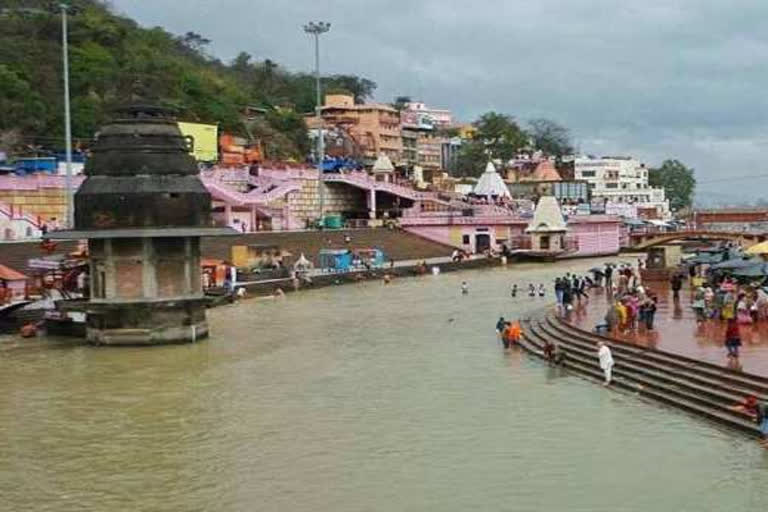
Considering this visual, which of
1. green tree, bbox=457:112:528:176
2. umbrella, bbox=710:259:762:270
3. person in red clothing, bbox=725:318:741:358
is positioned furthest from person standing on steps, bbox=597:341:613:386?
green tree, bbox=457:112:528:176

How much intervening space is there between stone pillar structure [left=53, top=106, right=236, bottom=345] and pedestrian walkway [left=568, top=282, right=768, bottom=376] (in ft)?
35.2

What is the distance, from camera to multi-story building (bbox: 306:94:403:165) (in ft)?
361

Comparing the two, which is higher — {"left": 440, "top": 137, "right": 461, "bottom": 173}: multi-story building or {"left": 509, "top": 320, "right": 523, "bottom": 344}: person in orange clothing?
{"left": 440, "top": 137, "right": 461, "bottom": 173}: multi-story building

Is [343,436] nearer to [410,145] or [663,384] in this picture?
[663,384]

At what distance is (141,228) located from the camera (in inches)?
1099

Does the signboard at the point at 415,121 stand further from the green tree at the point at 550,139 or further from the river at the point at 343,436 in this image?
the river at the point at 343,436

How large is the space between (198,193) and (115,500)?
15437 mm

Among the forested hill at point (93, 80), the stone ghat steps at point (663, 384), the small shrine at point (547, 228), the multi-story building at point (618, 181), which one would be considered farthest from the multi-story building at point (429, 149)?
the stone ghat steps at point (663, 384)

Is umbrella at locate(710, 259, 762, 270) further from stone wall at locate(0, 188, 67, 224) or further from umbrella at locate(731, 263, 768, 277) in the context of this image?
stone wall at locate(0, 188, 67, 224)

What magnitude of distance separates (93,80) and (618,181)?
75151mm

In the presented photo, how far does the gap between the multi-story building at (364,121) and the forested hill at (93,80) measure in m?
9.52

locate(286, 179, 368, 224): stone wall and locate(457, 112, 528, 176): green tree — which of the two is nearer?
locate(286, 179, 368, 224): stone wall

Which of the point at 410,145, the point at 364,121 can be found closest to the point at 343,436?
the point at 364,121

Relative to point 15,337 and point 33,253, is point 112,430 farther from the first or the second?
point 33,253
